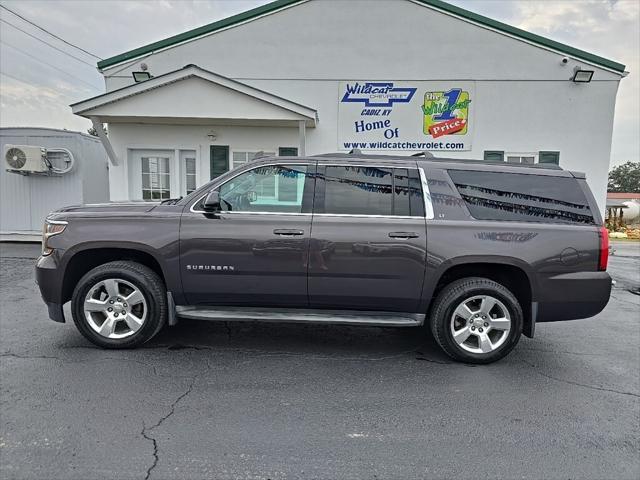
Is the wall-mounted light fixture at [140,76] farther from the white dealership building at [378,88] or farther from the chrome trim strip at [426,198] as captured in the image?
the chrome trim strip at [426,198]

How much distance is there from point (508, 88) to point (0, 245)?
13.5 metres

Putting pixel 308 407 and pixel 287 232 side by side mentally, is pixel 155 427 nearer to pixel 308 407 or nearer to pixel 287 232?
pixel 308 407

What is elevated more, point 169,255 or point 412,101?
point 412,101

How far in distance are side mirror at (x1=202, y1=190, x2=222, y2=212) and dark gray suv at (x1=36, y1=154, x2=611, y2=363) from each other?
23 mm

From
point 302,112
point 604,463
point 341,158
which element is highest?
point 302,112

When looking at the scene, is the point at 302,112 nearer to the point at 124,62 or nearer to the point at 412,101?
the point at 412,101

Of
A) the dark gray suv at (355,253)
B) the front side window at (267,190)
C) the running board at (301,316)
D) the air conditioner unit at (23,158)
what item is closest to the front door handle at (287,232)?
the dark gray suv at (355,253)

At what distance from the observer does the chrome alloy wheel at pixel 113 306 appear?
13.0ft

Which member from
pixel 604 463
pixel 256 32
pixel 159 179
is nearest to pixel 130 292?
pixel 604 463

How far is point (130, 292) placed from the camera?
405 centimetres

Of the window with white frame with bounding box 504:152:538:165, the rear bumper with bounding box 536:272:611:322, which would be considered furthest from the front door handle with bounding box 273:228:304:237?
the window with white frame with bounding box 504:152:538:165

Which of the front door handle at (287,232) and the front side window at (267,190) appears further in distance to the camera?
the front side window at (267,190)

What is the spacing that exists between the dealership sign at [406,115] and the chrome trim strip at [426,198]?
6563 mm

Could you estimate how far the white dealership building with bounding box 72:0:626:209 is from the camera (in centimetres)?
1006
